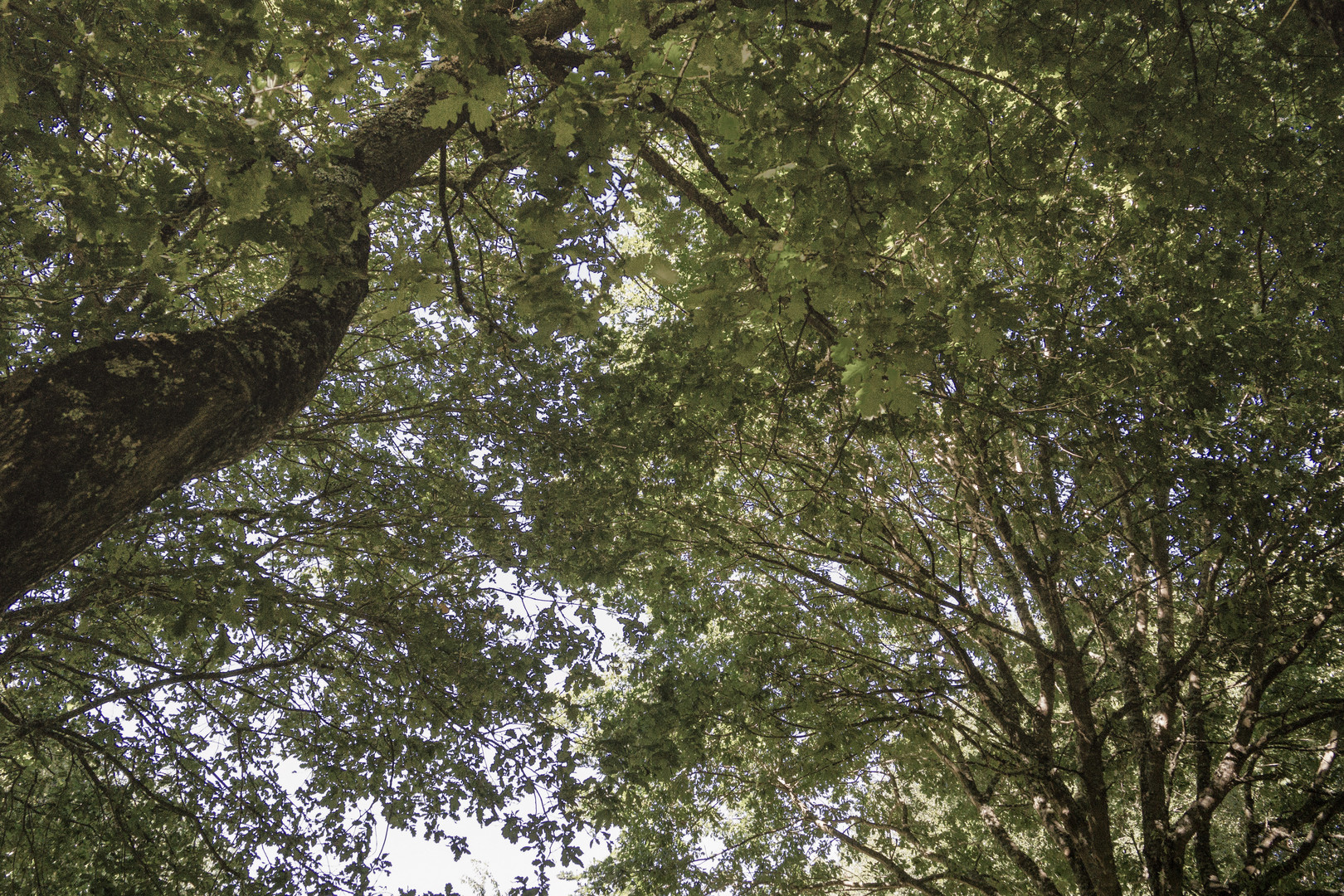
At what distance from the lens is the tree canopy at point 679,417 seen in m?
3.20

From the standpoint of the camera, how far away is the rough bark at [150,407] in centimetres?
250

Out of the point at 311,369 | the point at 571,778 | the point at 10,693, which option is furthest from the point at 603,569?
the point at 10,693

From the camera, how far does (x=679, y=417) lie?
22.1ft

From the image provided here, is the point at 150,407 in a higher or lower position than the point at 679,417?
lower

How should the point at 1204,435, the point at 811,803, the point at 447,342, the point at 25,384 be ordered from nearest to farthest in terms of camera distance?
1. the point at 25,384
2. the point at 1204,435
3. the point at 447,342
4. the point at 811,803

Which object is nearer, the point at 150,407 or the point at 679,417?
the point at 150,407

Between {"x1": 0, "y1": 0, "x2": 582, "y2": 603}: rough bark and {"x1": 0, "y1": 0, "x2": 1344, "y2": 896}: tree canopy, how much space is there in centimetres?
2

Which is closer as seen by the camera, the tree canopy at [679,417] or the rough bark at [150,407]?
the rough bark at [150,407]

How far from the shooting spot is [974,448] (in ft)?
22.2

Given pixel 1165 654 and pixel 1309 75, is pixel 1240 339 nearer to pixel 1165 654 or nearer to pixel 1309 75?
pixel 1309 75

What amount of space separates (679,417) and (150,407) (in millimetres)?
4376

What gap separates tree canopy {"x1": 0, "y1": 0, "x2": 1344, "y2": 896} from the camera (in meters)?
3.20

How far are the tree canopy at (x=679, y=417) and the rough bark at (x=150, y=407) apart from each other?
0.08ft

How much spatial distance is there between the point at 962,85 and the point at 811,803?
7.87 meters
